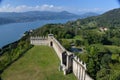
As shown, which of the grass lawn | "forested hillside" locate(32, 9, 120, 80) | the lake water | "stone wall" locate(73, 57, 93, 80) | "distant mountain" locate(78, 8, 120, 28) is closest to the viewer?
"stone wall" locate(73, 57, 93, 80)

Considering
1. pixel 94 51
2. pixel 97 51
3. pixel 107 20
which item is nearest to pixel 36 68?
pixel 94 51

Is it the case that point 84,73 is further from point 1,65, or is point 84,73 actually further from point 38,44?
point 38,44

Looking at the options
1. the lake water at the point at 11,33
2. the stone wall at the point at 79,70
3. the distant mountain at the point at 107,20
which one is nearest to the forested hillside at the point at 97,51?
the stone wall at the point at 79,70

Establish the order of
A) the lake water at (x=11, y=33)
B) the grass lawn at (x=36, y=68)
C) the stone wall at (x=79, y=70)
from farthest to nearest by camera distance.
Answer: the lake water at (x=11, y=33) < the grass lawn at (x=36, y=68) < the stone wall at (x=79, y=70)

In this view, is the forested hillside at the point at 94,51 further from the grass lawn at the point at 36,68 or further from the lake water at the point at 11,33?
the lake water at the point at 11,33

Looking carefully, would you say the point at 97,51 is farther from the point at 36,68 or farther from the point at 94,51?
the point at 36,68

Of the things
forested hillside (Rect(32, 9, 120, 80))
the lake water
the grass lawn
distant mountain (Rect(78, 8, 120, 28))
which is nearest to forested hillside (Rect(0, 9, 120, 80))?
forested hillside (Rect(32, 9, 120, 80))

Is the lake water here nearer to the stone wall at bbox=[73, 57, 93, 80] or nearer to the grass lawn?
the grass lawn

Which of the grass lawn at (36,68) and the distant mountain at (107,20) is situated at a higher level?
the distant mountain at (107,20)

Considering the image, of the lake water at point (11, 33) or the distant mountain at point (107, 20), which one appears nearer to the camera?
the lake water at point (11, 33)
